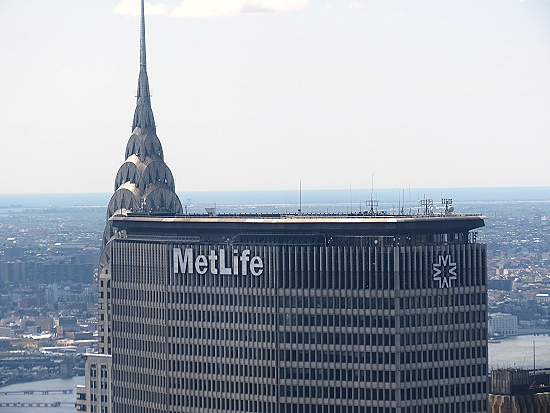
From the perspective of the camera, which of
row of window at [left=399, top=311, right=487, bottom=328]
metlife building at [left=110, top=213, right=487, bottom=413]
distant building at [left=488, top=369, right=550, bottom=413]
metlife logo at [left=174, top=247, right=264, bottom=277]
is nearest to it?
row of window at [left=399, top=311, right=487, bottom=328]

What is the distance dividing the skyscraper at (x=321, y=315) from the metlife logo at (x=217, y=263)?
0.11 m

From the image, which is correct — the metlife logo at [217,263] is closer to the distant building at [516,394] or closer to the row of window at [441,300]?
the row of window at [441,300]

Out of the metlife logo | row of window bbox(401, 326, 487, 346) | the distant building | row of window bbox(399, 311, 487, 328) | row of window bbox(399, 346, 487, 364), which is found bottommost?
the distant building

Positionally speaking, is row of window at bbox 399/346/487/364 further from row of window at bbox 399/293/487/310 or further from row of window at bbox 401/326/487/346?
row of window at bbox 399/293/487/310

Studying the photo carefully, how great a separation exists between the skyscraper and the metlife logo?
0.11 m

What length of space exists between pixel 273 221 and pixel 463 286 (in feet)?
53.3

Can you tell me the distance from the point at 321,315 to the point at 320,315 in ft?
0.26

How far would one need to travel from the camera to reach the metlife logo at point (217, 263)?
150m

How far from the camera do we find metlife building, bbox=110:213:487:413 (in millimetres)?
144750

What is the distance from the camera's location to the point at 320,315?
146375 mm

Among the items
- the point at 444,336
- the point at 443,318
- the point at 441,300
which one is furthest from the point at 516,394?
the point at 441,300

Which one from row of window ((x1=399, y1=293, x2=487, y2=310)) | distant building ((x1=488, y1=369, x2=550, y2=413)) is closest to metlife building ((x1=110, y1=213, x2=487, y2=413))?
row of window ((x1=399, y1=293, x2=487, y2=310))

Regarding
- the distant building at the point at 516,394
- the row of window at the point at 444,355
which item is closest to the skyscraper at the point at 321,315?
the row of window at the point at 444,355

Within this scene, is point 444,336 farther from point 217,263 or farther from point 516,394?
point 217,263
